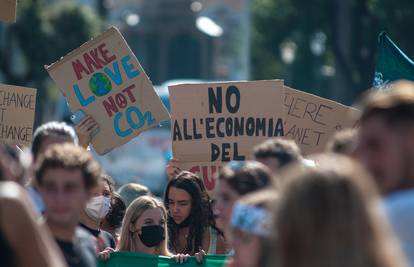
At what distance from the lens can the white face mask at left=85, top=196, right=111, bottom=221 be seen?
24.8ft

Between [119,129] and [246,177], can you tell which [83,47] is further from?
[246,177]

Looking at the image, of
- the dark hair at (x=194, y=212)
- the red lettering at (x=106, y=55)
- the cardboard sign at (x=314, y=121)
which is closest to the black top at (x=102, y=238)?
the dark hair at (x=194, y=212)

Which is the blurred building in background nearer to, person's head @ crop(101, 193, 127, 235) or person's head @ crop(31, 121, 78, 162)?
person's head @ crop(101, 193, 127, 235)

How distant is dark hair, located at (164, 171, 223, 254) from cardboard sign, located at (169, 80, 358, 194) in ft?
2.62

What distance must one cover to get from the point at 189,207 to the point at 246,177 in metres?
3.07

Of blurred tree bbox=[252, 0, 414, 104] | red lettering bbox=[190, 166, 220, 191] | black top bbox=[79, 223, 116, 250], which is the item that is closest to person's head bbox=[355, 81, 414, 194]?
black top bbox=[79, 223, 116, 250]

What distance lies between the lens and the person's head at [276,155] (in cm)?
547

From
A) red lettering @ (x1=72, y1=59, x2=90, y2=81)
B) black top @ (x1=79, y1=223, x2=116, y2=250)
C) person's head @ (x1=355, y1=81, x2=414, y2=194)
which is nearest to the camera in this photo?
person's head @ (x1=355, y1=81, x2=414, y2=194)

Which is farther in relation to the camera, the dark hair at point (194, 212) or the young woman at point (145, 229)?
the dark hair at point (194, 212)

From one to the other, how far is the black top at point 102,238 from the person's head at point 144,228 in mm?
122

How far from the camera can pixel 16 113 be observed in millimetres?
9172

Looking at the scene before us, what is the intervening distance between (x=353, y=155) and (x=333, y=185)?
0.97 m

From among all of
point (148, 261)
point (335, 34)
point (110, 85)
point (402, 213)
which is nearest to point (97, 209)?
point (148, 261)

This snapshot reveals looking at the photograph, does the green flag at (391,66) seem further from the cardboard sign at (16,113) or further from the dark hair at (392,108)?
the dark hair at (392,108)
